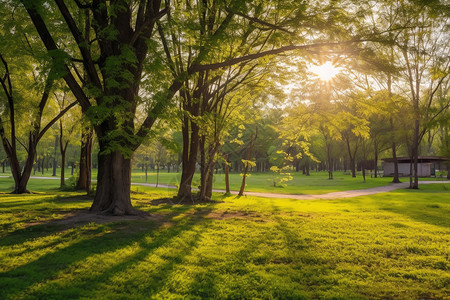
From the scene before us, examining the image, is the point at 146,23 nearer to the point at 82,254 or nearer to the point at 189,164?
the point at 82,254

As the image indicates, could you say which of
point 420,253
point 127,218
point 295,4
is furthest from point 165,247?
point 295,4

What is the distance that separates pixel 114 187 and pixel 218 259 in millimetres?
6179

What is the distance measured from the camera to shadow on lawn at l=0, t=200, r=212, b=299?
4.44m

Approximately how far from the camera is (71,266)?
17.6ft

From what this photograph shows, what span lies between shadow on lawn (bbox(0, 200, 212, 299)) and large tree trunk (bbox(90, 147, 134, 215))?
127cm

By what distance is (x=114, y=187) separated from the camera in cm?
1071

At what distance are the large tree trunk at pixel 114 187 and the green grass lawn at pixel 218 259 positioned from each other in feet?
2.93

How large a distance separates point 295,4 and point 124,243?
8.90 meters

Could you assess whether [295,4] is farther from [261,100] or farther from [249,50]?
[261,100]

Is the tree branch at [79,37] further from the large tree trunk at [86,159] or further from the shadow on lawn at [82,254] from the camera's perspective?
the large tree trunk at [86,159]

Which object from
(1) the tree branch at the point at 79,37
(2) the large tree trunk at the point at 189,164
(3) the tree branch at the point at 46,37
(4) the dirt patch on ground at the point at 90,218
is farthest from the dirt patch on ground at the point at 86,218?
(2) the large tree trunk at the point at 189,164

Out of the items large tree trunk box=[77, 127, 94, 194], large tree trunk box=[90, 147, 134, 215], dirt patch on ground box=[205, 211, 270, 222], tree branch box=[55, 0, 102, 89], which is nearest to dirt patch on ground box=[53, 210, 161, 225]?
large tree trunk box=[90, 147, 134, 215]

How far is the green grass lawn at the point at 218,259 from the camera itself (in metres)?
4.53

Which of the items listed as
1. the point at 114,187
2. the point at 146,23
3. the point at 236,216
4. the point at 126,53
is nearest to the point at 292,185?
the point at 236,216
